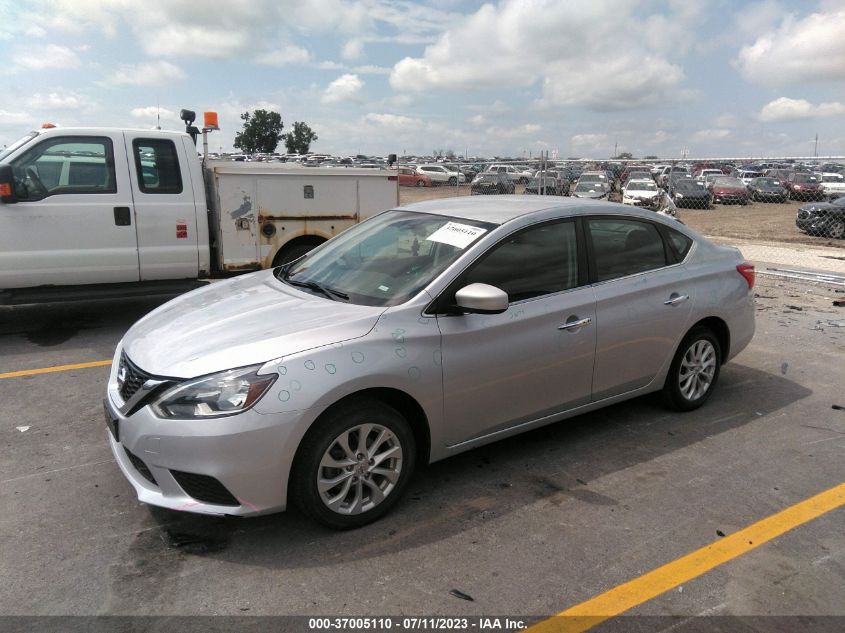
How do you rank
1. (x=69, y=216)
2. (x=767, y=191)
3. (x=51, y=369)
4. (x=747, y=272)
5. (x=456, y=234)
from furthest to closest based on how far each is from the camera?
(x=767, y=191) → (x=69, y=216) → (x=51, y=369) → (x=747, y=272) → (x=456, y=234)

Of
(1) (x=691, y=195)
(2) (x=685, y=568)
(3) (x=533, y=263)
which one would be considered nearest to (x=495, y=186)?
(1) (x=691, y=195)

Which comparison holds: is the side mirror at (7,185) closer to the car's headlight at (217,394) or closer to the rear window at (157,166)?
the rear window at (157,166)

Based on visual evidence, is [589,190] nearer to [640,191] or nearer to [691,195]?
[640,191]

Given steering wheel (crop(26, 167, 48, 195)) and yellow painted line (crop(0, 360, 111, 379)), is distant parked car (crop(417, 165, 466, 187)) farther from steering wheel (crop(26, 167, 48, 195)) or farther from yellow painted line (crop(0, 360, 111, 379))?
yellow painted line (crop(0, 360, 111, 379))

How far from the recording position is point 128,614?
2.58m

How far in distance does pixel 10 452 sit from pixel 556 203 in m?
3.80

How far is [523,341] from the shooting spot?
3.61 metres

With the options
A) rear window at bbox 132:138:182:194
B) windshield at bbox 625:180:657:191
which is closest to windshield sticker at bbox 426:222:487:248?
rear window at bbox 132:138:182:194

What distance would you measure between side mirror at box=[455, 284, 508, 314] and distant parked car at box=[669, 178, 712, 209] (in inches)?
1072

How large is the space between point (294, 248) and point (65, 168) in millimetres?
2513

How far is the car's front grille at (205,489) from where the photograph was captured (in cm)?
283

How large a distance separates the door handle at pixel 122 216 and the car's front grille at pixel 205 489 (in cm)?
448

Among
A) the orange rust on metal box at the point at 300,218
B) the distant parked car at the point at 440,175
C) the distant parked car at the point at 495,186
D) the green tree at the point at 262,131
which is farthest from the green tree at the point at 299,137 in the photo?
the orange rust on metal box at the point at 300,218

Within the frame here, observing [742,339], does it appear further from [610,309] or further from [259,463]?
[259,463]
